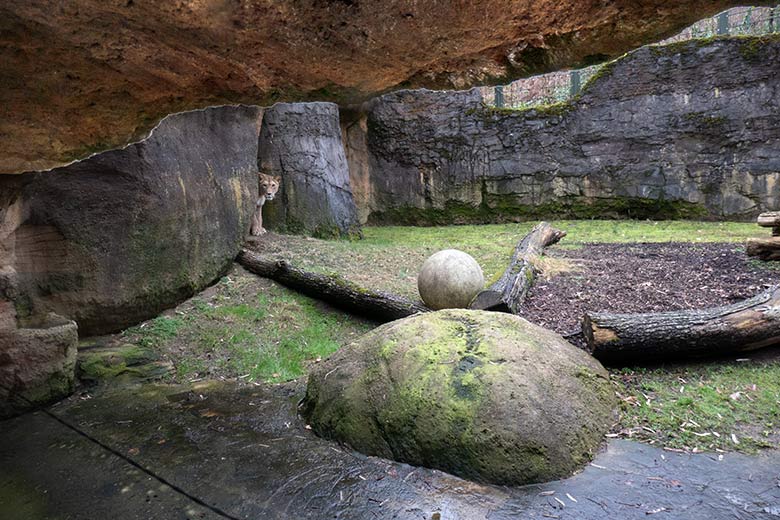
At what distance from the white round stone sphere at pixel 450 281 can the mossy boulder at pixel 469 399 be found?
151cm

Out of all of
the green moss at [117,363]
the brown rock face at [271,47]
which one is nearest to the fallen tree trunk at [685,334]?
the brown rock face at [271,47]

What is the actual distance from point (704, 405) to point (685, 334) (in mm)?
829

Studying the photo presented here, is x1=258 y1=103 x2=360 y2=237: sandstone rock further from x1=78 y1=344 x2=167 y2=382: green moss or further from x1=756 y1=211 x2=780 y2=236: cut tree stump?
x1=756 y1=211 x2=780 y2=236: cut tree stump

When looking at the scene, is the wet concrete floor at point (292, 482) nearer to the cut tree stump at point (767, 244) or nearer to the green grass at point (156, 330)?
the green grass at point (156, 330)

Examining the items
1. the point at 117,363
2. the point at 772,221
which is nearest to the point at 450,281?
the point at 117,363

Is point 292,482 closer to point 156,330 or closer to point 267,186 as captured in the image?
point 156,330

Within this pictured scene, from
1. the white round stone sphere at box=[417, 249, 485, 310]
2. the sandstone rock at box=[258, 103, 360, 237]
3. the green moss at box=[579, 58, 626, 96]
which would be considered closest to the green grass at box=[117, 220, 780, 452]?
the sandstone rock at box=[258, 103, 360, 237]

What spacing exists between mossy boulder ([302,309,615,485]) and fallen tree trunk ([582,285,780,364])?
1.40 feet

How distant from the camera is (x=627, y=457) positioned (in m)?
3.64

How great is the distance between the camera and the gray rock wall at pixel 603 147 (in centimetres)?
1252

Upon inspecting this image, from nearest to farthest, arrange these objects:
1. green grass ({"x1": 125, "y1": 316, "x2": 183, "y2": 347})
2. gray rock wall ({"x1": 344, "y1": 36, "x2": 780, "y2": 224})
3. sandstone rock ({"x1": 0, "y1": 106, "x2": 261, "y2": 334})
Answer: sandstone rock ({"x1": 0, "y1": 106, "x2": 261, "y2": 334}) → green grass ({"x1": 125, "y1": 316, "x2": 183, "y2": 347}) → gray rock wall ({"x1": 344, "y1": 36, "x2": 780, "y2": 224})

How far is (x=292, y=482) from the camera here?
343 centimetres

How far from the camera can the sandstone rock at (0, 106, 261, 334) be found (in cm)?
505

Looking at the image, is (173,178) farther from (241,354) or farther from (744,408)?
(744,408)
